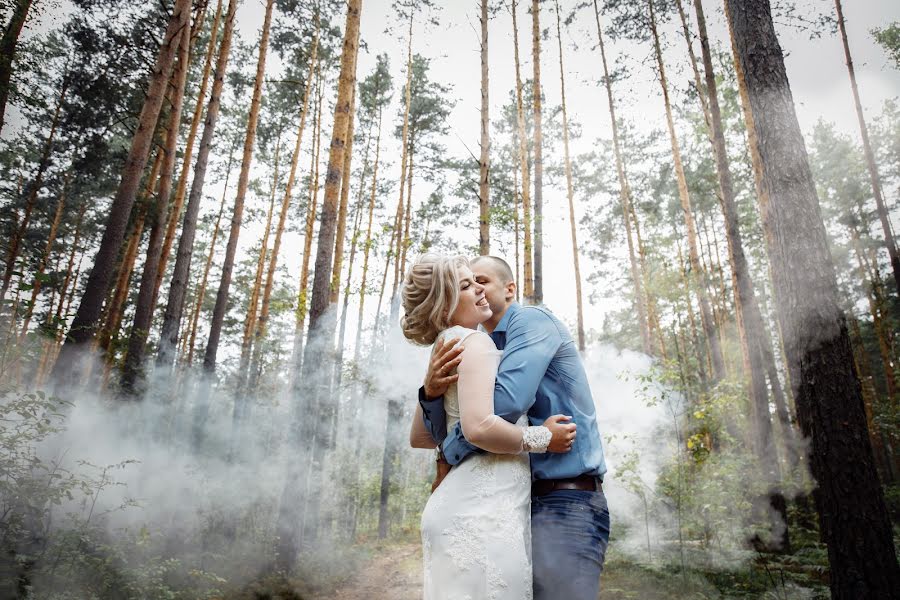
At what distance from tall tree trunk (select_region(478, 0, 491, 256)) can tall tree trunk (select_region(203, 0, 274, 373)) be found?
5.87m

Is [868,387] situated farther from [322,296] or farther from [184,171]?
[184,171]

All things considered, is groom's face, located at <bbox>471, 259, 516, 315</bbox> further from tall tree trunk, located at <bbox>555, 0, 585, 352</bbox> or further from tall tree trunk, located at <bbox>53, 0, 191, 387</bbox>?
tall tree trunk, located at <bbox>555, 0, 585, 352</bbox>

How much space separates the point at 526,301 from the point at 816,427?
7208 millimetres

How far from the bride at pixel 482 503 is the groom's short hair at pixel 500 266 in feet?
1.66

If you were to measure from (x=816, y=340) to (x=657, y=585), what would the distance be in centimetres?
466

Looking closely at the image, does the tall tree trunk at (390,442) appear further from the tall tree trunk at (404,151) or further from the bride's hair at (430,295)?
the bride's hair at (430,295)

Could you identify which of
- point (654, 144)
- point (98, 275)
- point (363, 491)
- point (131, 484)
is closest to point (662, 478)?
point (131, 484)

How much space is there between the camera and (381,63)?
1977 centimetres

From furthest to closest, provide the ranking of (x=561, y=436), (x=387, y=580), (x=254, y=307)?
(x=254, y=307) → (x=387, y=580) → (x=561, y=436)

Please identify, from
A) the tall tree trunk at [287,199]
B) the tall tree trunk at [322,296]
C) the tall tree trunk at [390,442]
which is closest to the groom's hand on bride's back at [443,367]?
the tall tree trunk at [322,296]

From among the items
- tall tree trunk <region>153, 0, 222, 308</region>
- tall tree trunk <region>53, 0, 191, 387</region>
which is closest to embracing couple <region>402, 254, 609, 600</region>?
tall tree trunk <region>53, 0, 191, 387</region>

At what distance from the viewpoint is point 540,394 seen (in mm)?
1855

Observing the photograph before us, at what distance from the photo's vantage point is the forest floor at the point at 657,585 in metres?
5.89

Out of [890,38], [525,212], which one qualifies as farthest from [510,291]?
[890,38]
